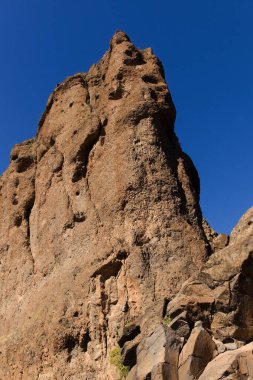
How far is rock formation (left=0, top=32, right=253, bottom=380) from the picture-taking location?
501 inches

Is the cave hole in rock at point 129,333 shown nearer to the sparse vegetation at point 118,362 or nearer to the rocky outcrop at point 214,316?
the sparse vegetation at point 118,362

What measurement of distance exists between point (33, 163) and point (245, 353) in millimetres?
13812

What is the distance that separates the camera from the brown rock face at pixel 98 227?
50.4ft

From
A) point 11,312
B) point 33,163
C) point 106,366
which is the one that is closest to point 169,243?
point 106,366

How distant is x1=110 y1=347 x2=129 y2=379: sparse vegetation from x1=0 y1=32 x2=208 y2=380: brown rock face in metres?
0.18

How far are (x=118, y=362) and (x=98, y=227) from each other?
4415 mm

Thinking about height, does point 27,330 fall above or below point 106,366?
above

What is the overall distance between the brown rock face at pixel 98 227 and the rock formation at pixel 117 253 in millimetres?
37

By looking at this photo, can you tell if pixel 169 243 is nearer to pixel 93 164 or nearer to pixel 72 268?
pixel 72 268

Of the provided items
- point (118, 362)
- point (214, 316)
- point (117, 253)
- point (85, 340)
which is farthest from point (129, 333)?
point (117, 253)

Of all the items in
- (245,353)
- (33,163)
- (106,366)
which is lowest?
(245,353)

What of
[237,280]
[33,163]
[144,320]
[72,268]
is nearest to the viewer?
[237,280]

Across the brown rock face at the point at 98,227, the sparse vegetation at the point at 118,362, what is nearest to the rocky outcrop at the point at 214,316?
the brown rock face at the point at 98,227

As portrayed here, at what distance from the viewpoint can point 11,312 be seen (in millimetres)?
19531
